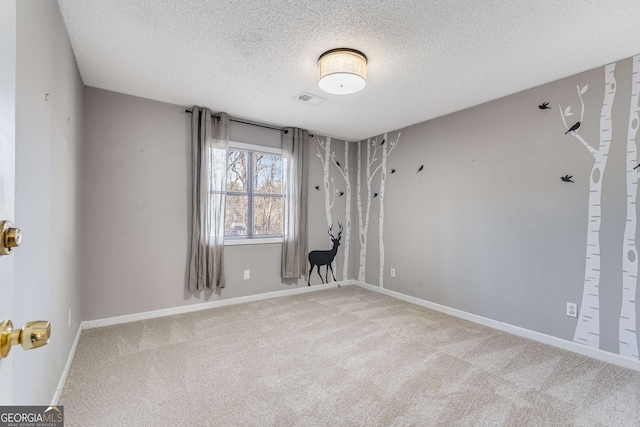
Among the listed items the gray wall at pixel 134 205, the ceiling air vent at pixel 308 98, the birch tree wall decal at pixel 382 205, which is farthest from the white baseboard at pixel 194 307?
the ceiling air vent at pixel 308 98

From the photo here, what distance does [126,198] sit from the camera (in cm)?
317

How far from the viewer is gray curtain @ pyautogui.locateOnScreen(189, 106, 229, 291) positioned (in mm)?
3502

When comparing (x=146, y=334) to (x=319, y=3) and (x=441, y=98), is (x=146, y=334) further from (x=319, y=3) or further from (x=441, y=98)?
(x=441, y=98)

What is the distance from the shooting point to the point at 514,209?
304cm

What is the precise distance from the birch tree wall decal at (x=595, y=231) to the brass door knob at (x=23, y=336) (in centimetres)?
353

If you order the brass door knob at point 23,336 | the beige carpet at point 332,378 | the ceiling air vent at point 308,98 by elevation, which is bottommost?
the beige carpet at point 332,378

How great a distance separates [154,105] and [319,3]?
244 cm

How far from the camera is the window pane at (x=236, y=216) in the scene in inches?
153

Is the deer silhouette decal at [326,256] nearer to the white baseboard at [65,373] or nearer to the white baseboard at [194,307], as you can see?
the white baseboard at [194,307]

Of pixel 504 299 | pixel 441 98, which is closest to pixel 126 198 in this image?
pixel 441 98

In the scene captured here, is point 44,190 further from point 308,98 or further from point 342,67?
point 308,98

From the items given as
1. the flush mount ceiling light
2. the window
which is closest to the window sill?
the window

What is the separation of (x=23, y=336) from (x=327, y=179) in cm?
434

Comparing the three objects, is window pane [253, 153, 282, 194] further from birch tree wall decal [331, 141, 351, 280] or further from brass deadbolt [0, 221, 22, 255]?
brass deadbolt [0, 221, 22, 255]
